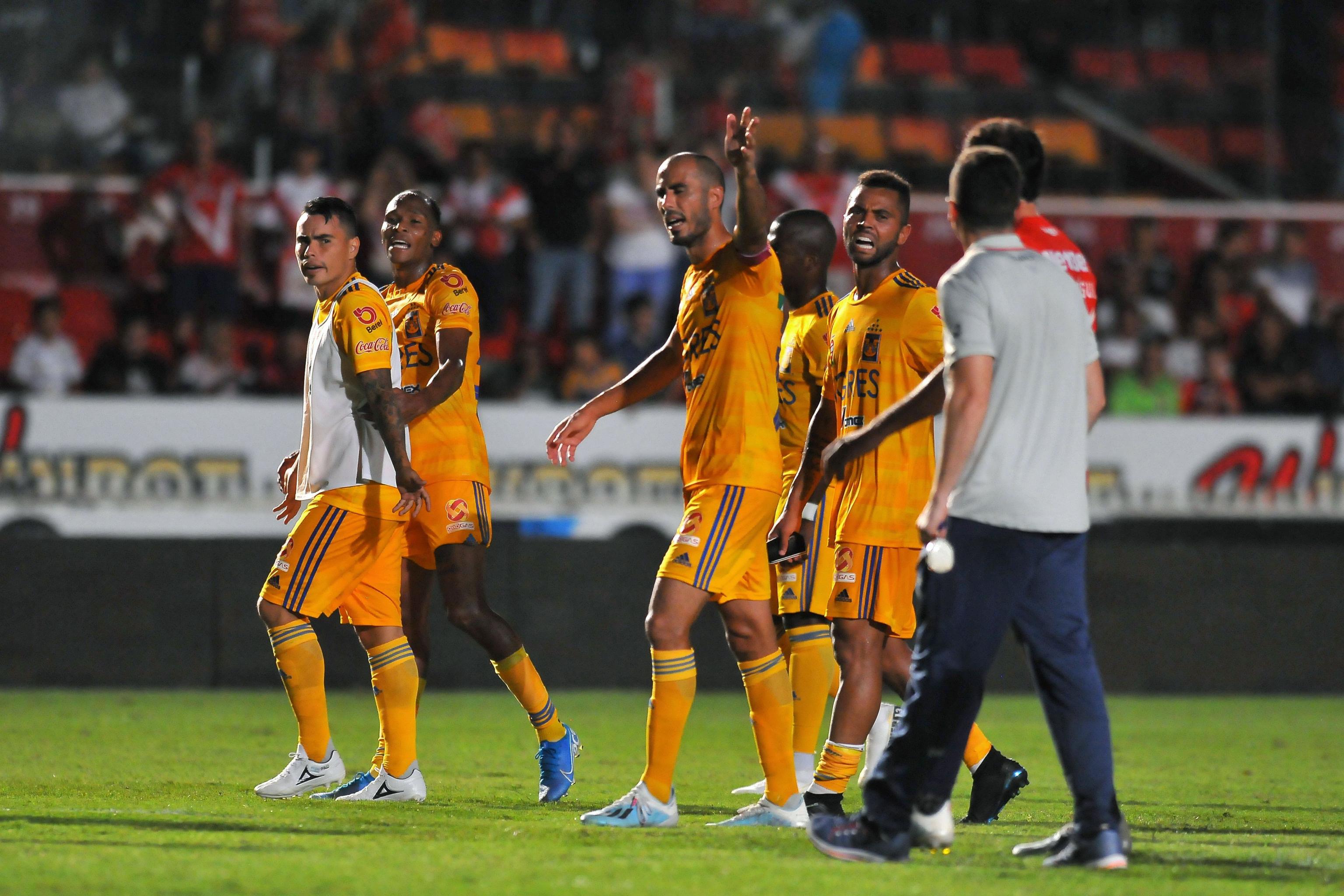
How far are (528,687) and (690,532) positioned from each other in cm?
162

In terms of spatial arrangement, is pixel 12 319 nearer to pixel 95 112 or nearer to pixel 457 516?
pixel 95 112

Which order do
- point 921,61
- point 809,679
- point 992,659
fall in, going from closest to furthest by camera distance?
point 992,659 < point 809,679 < point 921,61

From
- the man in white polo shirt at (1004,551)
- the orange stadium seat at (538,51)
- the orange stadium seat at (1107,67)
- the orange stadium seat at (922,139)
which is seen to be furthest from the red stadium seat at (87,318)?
the orange stadium seat at (1107,67)

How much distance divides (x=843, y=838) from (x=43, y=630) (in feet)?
30.1

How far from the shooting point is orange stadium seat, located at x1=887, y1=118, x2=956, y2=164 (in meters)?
17.7

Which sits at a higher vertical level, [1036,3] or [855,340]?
[1036,3]

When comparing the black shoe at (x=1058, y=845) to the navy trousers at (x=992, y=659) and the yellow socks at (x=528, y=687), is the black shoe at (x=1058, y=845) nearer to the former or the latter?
the navy trousers at (x=992, y=659)

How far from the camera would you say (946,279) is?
17.2 feet

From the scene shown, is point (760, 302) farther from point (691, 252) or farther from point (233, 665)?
point (233, 665)

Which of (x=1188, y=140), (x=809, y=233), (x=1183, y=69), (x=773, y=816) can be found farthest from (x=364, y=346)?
(x=1183, y=69)

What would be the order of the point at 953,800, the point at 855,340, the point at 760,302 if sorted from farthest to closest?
the point at 953,800 → the point at 855,340 → the point at 760,302

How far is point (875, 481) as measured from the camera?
6555 millimetres

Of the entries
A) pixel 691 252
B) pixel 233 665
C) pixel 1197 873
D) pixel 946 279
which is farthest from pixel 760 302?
pixel 233 665

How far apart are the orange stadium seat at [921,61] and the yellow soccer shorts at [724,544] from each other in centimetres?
1396
